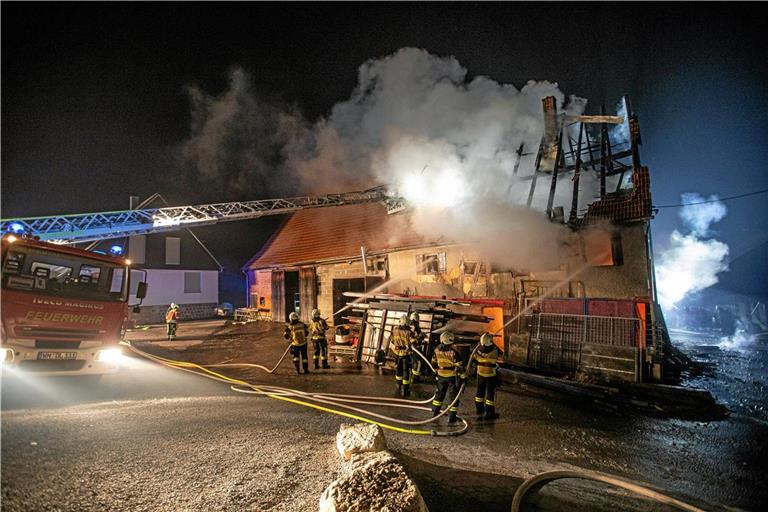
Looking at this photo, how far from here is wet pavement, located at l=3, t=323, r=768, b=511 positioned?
12.6 ft

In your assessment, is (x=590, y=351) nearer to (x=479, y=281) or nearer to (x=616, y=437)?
(x=616, y=437)

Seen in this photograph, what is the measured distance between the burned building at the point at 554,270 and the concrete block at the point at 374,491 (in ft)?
23.6

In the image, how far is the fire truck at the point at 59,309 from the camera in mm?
6059

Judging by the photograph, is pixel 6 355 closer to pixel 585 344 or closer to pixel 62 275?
pixel 62 275

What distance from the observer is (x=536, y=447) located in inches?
194

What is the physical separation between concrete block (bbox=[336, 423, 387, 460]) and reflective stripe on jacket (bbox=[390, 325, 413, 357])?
336 centimetres

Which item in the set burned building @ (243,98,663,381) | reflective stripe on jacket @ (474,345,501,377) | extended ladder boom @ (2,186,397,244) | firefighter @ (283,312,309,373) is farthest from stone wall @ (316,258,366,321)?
reflective stripe on jacket @ (474,345,501,377)

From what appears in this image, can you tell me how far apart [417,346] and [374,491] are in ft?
17.6

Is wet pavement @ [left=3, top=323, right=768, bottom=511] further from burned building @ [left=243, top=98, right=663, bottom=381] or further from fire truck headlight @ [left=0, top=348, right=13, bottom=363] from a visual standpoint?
burned building @ [left=243, top=98, right=663, bottom=381]

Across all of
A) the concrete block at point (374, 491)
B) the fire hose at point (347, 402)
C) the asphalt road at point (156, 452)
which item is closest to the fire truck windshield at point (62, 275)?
the asphalt road at point (156, 452)

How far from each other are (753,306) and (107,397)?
2965cm

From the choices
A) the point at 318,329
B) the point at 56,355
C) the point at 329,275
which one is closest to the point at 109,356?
the point at 56,355

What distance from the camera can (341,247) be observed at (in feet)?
57.2

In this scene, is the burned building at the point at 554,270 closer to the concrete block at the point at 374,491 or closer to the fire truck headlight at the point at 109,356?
the concrete block at the point at 374,491
